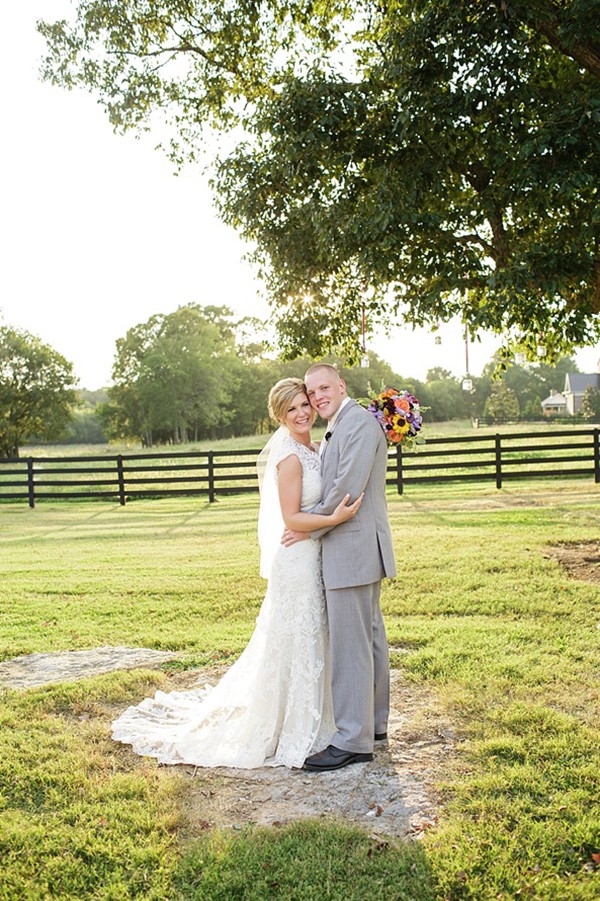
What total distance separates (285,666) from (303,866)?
139cm

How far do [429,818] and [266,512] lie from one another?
1.98 metres

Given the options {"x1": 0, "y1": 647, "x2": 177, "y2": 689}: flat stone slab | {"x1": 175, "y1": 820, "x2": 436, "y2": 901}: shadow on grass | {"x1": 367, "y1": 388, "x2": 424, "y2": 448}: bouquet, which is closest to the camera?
{"x1": 175, "y1": 820, "x2": 436, "y2": 901}: shadow on grass

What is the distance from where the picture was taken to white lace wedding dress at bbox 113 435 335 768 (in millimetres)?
4340

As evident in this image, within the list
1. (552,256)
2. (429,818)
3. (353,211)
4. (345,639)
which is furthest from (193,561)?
(429,818)

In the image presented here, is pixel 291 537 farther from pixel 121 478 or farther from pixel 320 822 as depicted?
pixel 121 478

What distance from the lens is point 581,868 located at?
313 centimetres

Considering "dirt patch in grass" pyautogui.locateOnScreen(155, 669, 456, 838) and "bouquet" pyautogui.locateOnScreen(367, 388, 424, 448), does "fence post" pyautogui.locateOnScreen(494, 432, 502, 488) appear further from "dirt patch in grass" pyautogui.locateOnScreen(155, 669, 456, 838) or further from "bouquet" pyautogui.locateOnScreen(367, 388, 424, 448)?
"dirt patch in grass" pyautogui.locateOnScreen(155, 669, 456, 838)

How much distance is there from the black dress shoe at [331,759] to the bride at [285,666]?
7 centimetres

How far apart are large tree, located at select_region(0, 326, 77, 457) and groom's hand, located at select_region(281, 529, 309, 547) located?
138 feet

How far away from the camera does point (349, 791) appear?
388 centimetres

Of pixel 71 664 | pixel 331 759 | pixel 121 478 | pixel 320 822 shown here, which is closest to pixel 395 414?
pixel 331 759

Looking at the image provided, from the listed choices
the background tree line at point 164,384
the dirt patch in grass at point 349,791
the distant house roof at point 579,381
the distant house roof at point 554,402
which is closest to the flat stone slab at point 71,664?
the dirt patch in grass at point 349,791

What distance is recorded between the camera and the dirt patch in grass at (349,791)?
11.8 ft

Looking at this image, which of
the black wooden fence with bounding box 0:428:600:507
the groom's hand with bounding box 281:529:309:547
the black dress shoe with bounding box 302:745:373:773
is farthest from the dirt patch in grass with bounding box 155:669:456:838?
the black wooden fence with bounding box 0:428:600:507
